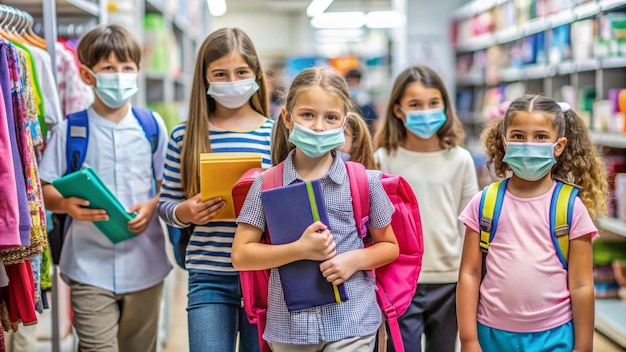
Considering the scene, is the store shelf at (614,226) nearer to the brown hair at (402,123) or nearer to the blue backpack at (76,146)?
the brown hair at (402,123)

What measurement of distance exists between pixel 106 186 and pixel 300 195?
0.98 meters

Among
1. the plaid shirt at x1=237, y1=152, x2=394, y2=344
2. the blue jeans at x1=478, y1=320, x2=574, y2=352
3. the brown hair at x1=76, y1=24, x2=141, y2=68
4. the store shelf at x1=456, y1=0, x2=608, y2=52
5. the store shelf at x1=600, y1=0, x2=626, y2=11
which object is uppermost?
the store shelf at x1=456, y1=0, x2=608, y2=52

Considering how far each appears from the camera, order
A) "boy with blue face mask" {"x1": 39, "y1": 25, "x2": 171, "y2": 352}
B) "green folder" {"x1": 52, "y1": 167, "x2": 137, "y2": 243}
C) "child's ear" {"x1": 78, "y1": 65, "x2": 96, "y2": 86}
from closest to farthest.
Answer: "green folder" {"x1": 52, "y1": 167, "x2": 137, "y2": 243} < "boy with blue face mask" {"x1": 39, "y1": 25, "x2": 171, "y2": 352} < "child's ear" {"x1": 78, "y1": 65, "x2": 96, "y2": 86}

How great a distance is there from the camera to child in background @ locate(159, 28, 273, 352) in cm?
221

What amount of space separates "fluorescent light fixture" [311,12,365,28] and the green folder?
9.59 m

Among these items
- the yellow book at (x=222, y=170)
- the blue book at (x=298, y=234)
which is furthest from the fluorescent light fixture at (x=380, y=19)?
the blue book at (x=298, y=234)

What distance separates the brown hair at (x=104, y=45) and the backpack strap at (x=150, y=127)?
21cm

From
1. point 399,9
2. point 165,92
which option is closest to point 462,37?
point 399,9

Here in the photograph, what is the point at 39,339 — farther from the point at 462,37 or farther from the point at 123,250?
the point at 462,37

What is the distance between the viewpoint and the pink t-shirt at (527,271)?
2.05 metres

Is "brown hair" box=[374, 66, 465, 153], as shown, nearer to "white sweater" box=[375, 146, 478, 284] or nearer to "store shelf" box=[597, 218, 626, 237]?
"white sweater" box=[375, 146, 478, 284]

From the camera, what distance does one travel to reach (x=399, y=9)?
7.57 m

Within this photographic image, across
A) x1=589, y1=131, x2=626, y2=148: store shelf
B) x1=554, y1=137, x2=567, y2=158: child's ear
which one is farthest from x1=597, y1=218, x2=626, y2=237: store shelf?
x1=554, y1=137, x2=567, y2=158: child's ear

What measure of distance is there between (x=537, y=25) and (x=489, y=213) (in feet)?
14.2
